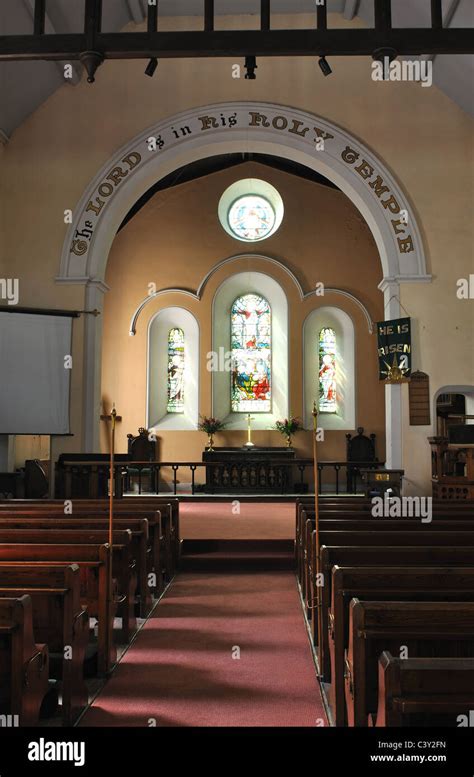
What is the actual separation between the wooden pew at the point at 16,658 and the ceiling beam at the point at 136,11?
9.32 meters

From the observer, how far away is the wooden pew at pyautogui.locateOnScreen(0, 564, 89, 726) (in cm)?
276

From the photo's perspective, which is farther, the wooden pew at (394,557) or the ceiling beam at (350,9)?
the ceiling beam at (350,9)

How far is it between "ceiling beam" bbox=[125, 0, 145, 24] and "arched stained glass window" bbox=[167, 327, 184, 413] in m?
5.61

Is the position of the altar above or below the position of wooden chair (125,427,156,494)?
below

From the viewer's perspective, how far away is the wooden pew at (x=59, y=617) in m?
2.76

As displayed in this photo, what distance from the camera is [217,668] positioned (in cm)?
343

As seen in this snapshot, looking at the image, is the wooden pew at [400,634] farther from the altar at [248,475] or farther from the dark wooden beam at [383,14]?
the altar at [248,475]

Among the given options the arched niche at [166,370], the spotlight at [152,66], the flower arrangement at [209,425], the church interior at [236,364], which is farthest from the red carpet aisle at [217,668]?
the arched niche at [166,370]

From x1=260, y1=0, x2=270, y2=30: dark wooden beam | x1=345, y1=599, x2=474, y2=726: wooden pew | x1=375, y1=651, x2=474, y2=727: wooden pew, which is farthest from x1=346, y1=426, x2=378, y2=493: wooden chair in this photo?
x1=375, y1=651, x2=474, y2=727: wooden pew

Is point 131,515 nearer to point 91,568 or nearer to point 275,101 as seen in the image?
point 91,568

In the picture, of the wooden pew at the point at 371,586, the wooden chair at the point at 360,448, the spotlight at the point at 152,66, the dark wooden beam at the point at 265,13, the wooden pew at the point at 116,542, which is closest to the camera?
the wooden pew at the point at 371,586

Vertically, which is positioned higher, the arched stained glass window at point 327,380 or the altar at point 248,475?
the arched stained glass window at point 327,380

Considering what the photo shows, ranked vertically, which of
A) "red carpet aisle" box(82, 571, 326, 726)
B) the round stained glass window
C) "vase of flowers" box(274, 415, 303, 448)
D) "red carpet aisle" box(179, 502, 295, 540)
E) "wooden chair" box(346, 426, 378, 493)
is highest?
the round stained glass window

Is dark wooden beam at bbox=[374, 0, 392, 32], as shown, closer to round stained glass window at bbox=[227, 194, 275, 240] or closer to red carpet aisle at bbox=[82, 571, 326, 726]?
red carpet aisle at bbox=[82, 571, 326, 726]
